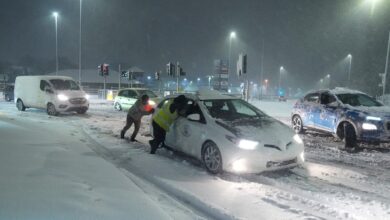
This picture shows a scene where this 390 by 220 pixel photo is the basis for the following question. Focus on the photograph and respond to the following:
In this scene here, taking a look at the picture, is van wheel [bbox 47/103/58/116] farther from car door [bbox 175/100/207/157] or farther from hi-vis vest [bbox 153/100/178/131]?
car door [bbox 175/100/207/157]

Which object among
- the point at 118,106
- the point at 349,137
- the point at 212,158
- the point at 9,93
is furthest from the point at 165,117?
the point at 9,93

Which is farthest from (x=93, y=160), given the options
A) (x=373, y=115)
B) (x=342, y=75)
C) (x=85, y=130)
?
(x=342, y=75)

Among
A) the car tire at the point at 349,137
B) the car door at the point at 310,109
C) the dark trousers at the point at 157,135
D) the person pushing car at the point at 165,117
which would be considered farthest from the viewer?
the car door at the point at 310,109

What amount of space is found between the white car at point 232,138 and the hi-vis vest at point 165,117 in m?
0.14

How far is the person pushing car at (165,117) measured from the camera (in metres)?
8.57

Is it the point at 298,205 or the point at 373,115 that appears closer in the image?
the point at 298,205

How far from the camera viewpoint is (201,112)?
7.96 metres

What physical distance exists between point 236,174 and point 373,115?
5.30m

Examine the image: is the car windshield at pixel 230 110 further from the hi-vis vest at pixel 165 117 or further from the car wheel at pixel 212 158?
the hi-vis vest at pixel 165 117

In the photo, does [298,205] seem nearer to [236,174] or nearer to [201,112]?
[236,174]

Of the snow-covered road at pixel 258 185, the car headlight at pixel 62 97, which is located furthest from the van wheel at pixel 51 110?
the snow-covered road at pixel 258 185

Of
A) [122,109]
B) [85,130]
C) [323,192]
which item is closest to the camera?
[323,192]

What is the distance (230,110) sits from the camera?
865 centimetres

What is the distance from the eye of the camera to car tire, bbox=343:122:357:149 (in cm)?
1061
